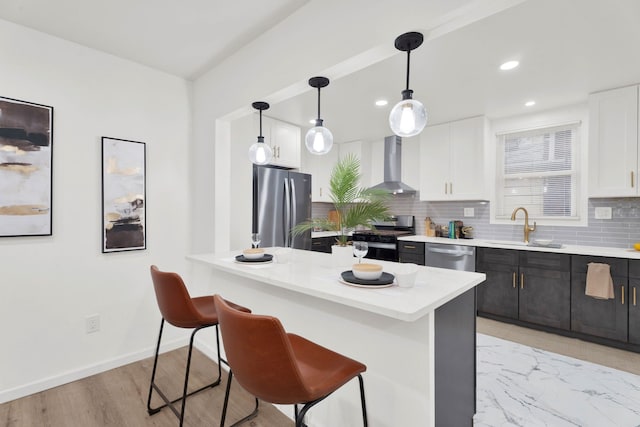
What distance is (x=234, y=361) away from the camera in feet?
3.64

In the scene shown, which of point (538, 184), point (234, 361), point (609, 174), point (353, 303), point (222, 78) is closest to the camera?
point (234, 361)

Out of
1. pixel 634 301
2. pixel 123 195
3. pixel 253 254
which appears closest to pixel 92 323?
pixel 123 195

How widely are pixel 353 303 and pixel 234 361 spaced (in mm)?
492

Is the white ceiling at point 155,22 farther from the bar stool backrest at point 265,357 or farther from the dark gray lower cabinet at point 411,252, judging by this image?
the dark gray lower cabinet at point 411,252

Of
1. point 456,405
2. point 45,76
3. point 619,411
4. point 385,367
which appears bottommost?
point 619,411

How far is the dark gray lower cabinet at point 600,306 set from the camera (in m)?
2.74

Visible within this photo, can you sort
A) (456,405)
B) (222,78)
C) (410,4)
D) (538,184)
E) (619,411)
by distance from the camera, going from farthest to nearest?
(538,184), (222,78), (619,411), (456,405), (410,4)

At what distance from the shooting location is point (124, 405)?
199 centimetres

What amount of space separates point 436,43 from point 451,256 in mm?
2474

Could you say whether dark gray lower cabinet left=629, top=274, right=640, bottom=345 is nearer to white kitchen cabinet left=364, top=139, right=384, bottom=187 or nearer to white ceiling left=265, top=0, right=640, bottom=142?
white ceiling left=265, top=0, right=640, bottom=142

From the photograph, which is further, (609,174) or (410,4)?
(609,174)

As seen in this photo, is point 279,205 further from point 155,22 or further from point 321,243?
point 155,22

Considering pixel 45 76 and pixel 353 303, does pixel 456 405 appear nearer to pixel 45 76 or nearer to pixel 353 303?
pixel 353 303

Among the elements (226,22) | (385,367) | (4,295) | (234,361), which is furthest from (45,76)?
(385,367)
